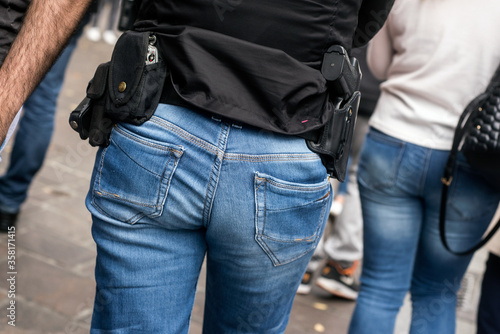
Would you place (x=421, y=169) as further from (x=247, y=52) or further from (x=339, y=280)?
(x=339, y=280)

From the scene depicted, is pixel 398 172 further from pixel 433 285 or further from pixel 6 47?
pixel 6 47

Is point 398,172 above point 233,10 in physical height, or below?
below

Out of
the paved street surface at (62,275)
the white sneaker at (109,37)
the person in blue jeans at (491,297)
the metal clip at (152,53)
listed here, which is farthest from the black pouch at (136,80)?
the white sneaker at (109,37)

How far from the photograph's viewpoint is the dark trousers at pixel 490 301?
2.28 metres

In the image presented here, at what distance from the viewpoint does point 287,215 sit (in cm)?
125

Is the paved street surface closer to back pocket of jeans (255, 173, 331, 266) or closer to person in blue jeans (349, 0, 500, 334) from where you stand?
person in blue jeans (349, 0, 500, 334)

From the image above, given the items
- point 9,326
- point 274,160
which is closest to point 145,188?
point 274,160

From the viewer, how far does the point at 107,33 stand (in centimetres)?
1011

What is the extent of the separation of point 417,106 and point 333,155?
94cm

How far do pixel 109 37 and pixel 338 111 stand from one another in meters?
9.33

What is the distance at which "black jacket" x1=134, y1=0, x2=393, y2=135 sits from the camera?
117 cm

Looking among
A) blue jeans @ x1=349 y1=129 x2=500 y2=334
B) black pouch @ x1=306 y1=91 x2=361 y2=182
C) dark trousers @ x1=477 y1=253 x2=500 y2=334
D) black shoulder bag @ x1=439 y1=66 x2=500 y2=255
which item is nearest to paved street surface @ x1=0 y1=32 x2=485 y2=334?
blue jeans @ x1=349 y1=129 x2=500 y2=334

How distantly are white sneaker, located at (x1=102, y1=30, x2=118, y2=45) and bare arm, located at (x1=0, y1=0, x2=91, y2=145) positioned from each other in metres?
9.02

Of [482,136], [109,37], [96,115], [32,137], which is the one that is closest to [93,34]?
[109,37]
